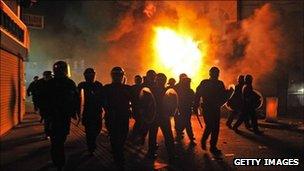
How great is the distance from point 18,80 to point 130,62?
14191 mm

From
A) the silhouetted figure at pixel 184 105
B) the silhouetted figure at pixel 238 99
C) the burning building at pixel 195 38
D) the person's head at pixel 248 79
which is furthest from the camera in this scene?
the burning building at pixel 195 38

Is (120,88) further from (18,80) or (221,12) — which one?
(221,12)

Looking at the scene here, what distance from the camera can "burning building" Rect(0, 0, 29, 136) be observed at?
500 inches

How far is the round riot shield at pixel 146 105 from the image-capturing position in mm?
7898

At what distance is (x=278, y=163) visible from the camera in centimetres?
850

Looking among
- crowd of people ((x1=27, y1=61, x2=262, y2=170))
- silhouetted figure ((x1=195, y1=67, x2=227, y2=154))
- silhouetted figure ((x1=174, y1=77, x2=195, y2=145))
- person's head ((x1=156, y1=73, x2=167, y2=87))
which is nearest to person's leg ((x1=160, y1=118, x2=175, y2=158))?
crowd of people ((x1=27, y1=61, x2=262, y2=170))

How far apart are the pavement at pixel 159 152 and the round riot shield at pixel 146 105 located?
939mm

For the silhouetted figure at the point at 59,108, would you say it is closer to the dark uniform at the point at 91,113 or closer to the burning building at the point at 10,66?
the dark uniform at the point at 91,113

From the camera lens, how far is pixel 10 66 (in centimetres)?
1430

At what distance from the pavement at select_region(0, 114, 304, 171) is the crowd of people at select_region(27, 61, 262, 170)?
0.41m

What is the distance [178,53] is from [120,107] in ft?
59.1

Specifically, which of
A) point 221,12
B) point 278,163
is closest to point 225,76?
point 221,12

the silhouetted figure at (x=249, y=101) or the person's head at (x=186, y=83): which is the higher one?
the person's head at (x=186, y=83)

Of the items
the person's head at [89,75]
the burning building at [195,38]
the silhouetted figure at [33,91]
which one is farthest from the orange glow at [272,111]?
the person's head at [89,75]
